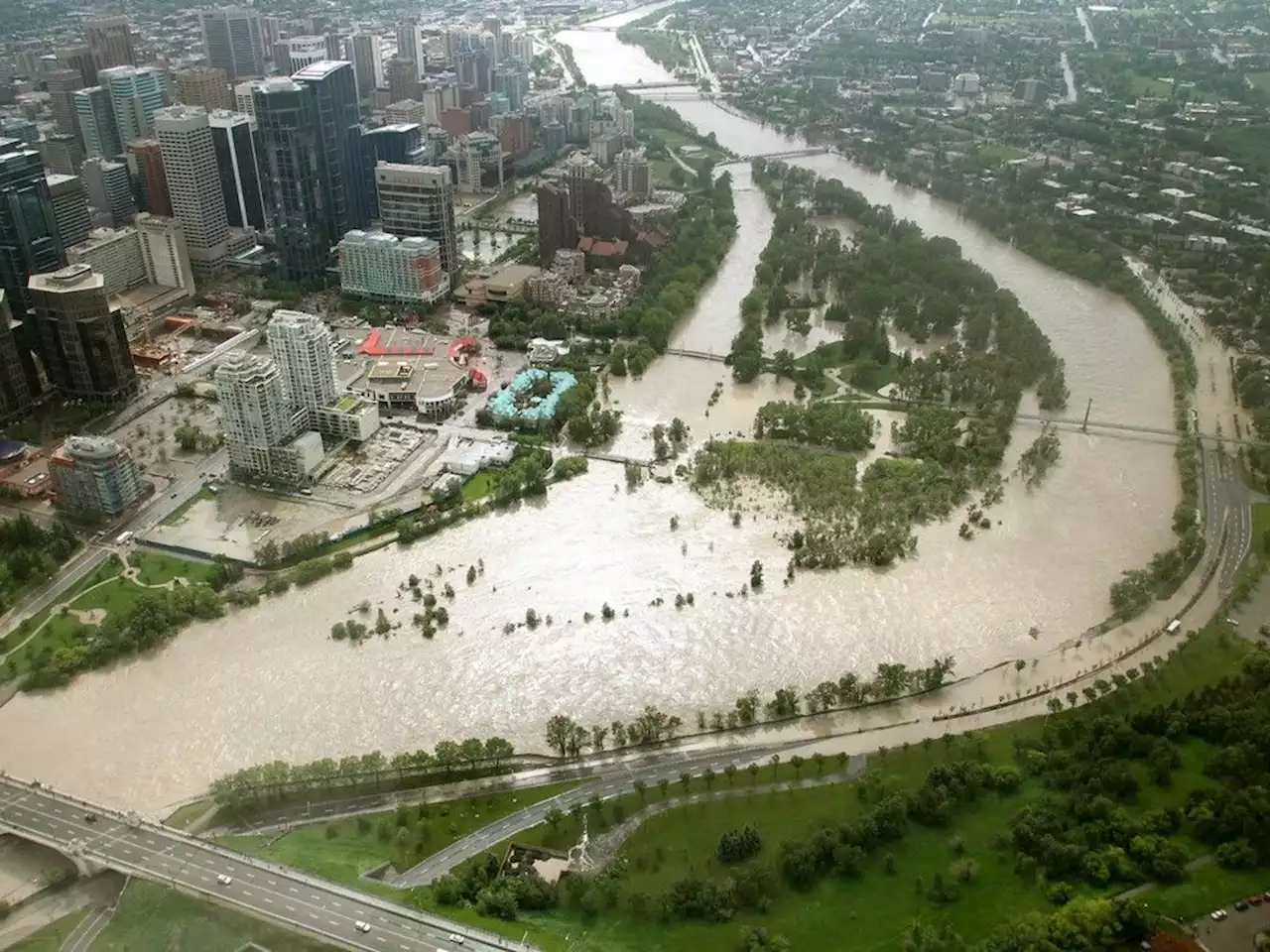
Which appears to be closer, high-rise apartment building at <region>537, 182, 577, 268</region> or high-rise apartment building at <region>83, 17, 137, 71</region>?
high-rise apartment building at <region>537, 182, 577, 268</region>

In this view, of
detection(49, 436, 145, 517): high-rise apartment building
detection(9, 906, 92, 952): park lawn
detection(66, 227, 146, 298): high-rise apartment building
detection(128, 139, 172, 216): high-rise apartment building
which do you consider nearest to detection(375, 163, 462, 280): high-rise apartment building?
detection(66, 227, 146, 298): high-rise apartment building

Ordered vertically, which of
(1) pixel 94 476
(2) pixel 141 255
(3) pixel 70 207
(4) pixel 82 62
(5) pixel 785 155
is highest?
(4) pixel 82 62

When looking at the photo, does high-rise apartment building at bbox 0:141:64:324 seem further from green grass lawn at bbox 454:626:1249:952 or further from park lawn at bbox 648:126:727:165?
park lawn at bbox 648:126:727:165

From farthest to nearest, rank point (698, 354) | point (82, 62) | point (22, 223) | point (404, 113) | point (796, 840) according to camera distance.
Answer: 1. point (82, 62)
2. point (404, 113)
3. point (698, 354)
4. point (22, 223)
5. point (796, 840)

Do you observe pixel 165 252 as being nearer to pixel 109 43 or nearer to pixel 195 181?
pixel 195 181

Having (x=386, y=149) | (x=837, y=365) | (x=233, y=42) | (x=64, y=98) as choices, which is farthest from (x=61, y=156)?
(x=837, y=365)

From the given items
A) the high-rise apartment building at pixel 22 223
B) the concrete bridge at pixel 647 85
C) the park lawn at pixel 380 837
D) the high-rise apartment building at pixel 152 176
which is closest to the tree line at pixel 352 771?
the park lawn at pixel 380 837

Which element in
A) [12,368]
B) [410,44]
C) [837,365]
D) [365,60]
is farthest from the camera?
[410,44]
